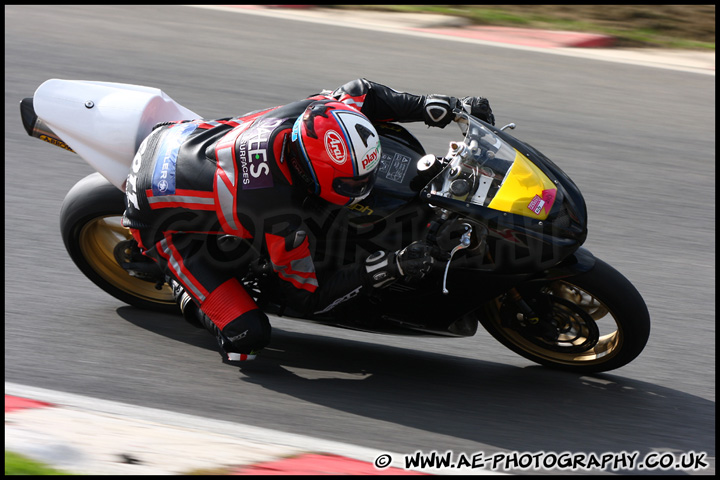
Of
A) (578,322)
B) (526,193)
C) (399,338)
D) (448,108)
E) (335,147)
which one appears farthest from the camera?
(399,338)

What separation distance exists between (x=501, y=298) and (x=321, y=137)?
50.6 inches

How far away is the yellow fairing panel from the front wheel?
0.43 m

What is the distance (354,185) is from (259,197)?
459 millimetres

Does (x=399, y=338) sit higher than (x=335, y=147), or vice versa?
(x=335, y=147)

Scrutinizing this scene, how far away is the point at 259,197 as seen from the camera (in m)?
3.74

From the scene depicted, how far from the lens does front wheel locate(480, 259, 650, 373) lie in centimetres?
387

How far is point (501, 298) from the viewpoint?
4176 mm

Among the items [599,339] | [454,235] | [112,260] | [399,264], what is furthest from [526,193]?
[112,260]

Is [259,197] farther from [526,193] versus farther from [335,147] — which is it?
[526,193]

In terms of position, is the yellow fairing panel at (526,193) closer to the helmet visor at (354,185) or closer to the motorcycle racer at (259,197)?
the motorcycle racer at (259,197)

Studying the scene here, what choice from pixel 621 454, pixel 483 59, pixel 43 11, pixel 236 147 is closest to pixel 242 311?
pixel 236 147

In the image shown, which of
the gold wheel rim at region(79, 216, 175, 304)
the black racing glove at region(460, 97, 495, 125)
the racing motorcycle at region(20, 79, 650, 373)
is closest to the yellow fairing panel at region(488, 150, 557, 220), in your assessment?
the racing motorcycle at region(20, 79, 650, 373)

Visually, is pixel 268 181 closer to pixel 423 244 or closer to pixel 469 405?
pixel 423 244

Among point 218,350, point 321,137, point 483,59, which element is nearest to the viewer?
point 321,137
